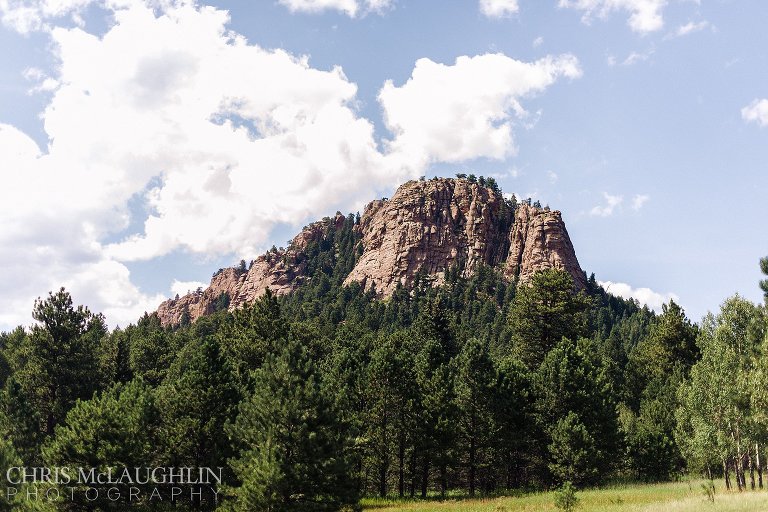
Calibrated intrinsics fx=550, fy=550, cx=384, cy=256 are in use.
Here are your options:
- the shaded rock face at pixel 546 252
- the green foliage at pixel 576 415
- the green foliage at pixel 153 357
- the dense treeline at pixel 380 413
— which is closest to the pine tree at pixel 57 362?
the dense treeline at pixel 380 413

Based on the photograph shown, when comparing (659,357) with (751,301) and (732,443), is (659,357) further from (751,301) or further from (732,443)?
(732,443)

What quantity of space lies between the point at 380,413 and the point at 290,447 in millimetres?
14783

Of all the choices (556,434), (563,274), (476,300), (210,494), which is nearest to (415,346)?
(563,274)

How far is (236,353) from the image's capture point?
53.2 metres

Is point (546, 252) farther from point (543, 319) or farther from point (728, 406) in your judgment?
point (728, 406)

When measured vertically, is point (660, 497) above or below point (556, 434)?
below

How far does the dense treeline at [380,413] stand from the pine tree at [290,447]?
8cm

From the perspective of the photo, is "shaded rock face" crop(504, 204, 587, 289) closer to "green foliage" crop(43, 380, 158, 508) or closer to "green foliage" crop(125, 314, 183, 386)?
"green foliage" crop(125, 314, 183, 386)

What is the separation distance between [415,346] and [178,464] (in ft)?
138

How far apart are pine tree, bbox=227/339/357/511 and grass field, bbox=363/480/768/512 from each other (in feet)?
30.9

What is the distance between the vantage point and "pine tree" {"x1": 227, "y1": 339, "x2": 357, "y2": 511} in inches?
1037

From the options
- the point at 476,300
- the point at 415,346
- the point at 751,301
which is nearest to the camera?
the point at 751,301

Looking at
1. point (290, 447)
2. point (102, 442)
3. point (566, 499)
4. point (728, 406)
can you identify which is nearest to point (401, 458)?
point (290, 447)

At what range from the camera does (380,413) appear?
4144 centimetres
